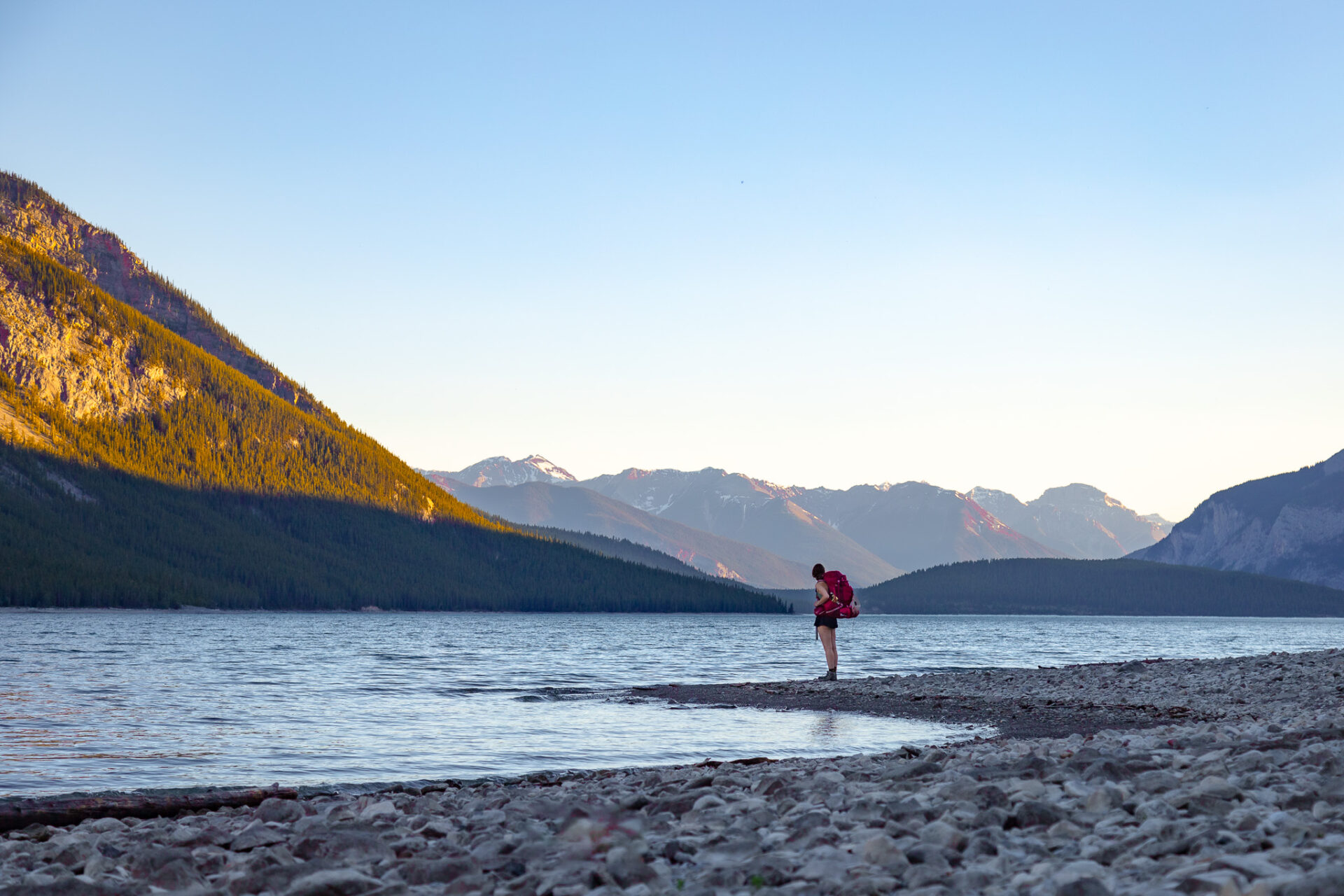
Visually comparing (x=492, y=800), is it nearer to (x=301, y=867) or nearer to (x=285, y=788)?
(x=285, y=788)

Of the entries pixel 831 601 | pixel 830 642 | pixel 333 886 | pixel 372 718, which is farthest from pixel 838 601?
pixel 333 886

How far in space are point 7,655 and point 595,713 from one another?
1523 inches

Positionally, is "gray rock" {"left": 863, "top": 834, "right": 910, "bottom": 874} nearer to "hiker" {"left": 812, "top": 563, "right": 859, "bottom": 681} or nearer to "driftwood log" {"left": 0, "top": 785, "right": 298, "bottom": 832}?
"driftwood log" {"left": 0, "top": 785, "right": 298, "bottom": 832}

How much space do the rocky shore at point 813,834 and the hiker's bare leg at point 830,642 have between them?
19.0 m

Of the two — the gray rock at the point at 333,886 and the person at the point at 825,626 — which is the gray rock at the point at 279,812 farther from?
the person at the point at 825,626

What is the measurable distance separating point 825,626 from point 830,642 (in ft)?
3.73

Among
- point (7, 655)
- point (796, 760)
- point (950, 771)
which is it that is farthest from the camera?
point (7, 655)

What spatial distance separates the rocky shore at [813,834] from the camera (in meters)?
6.87

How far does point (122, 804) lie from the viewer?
1276cm

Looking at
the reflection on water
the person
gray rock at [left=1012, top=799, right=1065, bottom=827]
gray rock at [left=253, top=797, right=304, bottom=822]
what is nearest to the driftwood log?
gray rock at [left=253, top=797, right=304, bottom=822]

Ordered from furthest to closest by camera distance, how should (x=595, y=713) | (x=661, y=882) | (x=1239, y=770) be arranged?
(x=595, y=713)
(x=1239, y=770)
(x=661, y=882)

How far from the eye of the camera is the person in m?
32.0

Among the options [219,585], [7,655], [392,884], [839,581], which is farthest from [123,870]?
[219,585]

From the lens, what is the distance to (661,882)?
7324 mm
